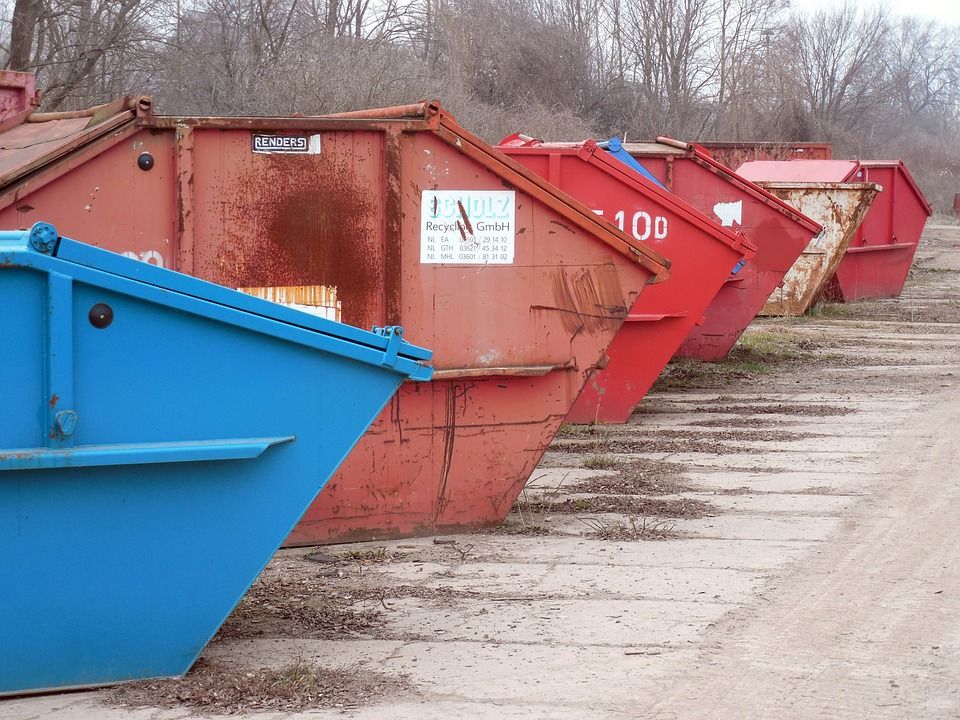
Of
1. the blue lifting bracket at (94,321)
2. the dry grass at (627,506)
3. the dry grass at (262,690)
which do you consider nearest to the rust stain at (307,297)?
the dry grass at (627,506)

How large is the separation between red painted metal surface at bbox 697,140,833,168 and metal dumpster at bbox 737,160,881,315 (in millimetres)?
7047

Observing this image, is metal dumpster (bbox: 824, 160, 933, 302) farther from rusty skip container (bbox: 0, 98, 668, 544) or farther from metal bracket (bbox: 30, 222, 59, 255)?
metal bracket (bbox: 30, 222, 59, 255)

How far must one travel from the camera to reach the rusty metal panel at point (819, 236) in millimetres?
14031

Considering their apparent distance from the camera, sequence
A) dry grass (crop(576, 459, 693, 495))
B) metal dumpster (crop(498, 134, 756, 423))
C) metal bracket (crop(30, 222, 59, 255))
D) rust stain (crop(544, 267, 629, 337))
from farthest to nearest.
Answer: metal dumpster (crop(498, 134, 756, 423)), dry grass (crop(576, 459, 693, 495)), rust stain (crop(544, 267, 629, 337)), metal bracket (crop(30, 222, 59, 255))

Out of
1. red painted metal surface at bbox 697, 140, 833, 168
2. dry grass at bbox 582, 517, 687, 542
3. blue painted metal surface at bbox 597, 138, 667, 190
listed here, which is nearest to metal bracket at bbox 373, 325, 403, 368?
dry grass at bbox 582, 517, 687, 542

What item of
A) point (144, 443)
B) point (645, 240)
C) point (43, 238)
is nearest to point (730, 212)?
point (645, 240)

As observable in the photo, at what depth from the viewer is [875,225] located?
1593cm

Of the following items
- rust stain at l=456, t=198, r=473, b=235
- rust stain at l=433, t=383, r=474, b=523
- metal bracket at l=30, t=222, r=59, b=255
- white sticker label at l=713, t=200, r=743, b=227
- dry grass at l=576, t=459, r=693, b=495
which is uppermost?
white sticker label at l=713, t=200, r=743, b=227

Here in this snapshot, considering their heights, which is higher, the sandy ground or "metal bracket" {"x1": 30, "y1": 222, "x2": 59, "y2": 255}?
"metal bracket" {"x1": 30, "y1": 222, "x2": 59, "y2": 255}

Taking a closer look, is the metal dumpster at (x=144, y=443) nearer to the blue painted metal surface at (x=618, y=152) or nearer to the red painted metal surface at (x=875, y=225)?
the blue painted metal surface at (x=618, y=152)

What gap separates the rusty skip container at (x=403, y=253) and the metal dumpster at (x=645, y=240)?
7.99ft

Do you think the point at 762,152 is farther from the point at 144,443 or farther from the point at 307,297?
the point at 144,443

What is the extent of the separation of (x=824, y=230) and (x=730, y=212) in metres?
4.16

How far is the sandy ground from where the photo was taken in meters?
3.56
